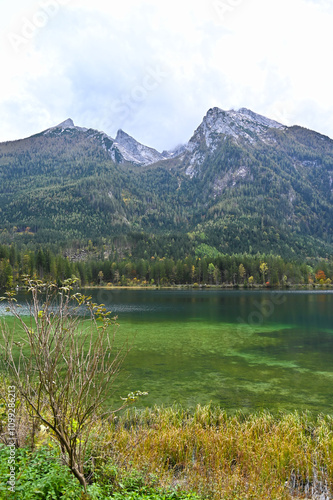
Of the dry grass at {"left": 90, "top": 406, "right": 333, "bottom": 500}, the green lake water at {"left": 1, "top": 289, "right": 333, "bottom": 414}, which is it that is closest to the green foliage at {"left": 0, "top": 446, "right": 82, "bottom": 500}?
the dry grass at {"left": 90, "top": 406, "right": 333, "bottom": 500}

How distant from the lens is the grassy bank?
277 inches

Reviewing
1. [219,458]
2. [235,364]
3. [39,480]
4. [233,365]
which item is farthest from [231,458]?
[235,364]

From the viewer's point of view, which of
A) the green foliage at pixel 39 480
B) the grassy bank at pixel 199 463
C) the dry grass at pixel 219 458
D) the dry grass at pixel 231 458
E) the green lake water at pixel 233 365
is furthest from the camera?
the green lake water at pixel 233 365

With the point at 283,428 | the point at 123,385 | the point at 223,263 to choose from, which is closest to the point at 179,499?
the point at 283,428

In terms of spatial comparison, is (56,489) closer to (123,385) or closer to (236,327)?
(123,385)

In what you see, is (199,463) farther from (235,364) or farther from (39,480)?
(235,364)

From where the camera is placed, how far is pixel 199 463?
8.92m

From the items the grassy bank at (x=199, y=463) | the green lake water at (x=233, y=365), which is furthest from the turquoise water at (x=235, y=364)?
the grassy bank at (x=199, y=463)

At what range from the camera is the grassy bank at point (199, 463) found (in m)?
7.04

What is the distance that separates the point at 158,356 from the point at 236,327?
67.5ft

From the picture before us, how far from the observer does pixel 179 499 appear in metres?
6.57

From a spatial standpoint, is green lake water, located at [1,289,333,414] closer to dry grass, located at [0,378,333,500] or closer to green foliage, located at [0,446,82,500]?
dry grass, located at [0,378,333,500]

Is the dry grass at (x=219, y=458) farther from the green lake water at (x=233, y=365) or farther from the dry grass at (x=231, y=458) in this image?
the green lake water at (x=233, y=365)

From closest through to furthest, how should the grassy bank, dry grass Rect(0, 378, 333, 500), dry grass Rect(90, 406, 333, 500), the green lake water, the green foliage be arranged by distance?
the green foliage
the grassy bank
dry grass Rect(0, 378, 333, 500)
dry grass Rect(90, 406, 333, 500)
the green lake water
